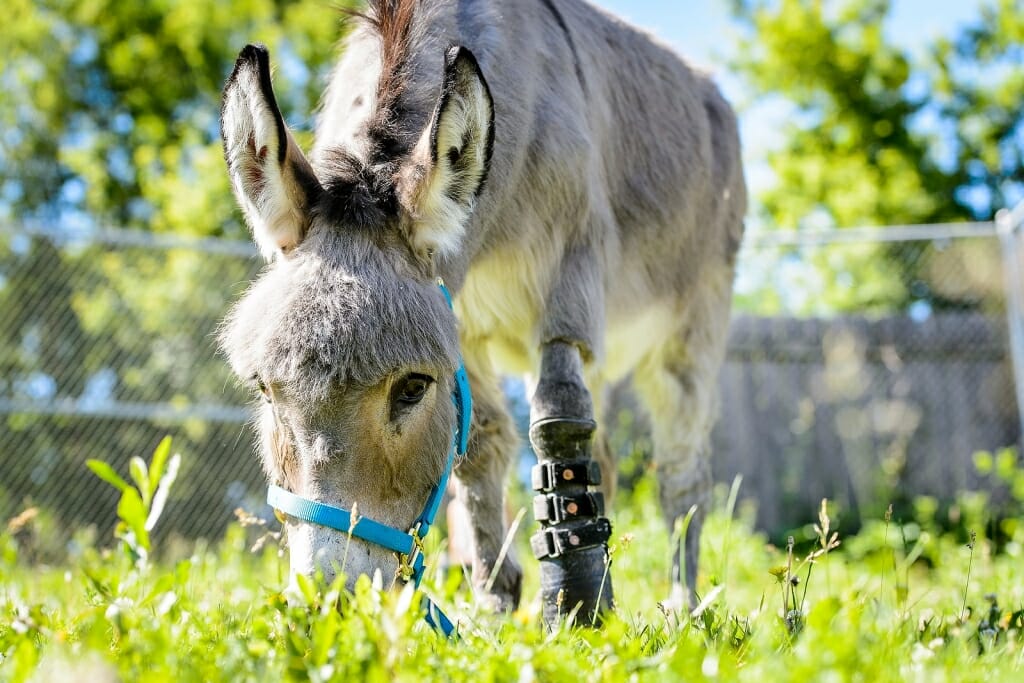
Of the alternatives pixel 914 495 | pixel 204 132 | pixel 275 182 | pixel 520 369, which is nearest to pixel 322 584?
pixel 275 182

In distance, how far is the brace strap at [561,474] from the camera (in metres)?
2.68

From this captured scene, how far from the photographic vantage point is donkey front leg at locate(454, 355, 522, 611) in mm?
3041

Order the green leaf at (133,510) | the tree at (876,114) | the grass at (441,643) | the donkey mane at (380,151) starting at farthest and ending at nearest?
the tree at (876,114) < the donkey mane at (380,151) < the green leaf at (133,510) < the grass at (441,643)

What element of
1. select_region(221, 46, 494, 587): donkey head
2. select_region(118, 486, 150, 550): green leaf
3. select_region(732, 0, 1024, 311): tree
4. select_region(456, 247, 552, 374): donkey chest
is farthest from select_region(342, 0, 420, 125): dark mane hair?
select_region(732, 0, 1024, 311): tree

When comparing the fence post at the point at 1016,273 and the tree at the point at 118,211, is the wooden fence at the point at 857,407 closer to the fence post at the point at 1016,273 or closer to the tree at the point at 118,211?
the fence post at the point at 1016,273

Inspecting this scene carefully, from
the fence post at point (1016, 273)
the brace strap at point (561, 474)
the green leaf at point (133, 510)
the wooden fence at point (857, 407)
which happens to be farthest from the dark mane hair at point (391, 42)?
the wooden fence at point (857, 407)

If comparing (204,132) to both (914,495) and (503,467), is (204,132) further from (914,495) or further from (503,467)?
(503,467)

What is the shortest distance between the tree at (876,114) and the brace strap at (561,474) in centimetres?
1089

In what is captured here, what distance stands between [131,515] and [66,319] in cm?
593

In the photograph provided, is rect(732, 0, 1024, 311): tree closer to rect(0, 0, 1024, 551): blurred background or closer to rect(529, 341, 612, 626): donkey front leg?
rect(0, 0, 1024, 551): blurred background

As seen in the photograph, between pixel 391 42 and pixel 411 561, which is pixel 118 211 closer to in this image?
pixel 391 42

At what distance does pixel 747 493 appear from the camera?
8.11 metres

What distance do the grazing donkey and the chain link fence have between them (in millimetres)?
2952

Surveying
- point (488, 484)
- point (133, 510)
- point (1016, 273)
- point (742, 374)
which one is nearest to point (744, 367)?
point (742, 374)
